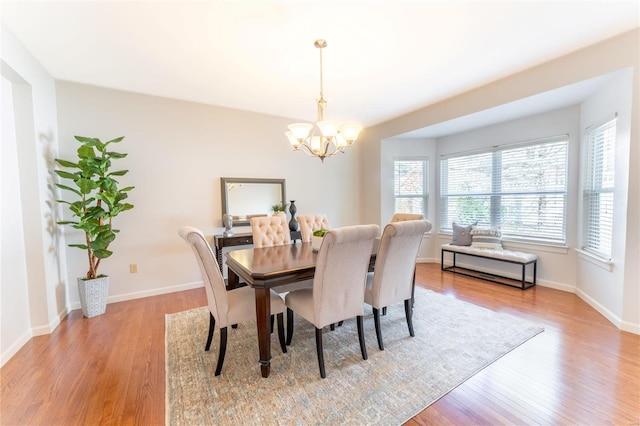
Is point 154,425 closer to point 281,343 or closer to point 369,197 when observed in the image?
point 281,343

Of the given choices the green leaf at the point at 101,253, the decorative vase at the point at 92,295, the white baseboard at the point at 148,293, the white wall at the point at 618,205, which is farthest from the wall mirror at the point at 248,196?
the white wall at the point at 618,205

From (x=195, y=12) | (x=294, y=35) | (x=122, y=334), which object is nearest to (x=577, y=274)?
(x=294, y=35)

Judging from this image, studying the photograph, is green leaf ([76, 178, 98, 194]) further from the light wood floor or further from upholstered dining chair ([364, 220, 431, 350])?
upholstered dining chair ([364, 220, 431, 350])

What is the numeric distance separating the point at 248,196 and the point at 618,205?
4.27 metres

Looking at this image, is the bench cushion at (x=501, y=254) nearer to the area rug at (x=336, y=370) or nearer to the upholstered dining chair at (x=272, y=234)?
the area rug at (x=336, y=370)

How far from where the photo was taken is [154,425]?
1.54 m

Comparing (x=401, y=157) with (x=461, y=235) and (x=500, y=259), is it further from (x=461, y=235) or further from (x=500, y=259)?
(x=500, y=259)

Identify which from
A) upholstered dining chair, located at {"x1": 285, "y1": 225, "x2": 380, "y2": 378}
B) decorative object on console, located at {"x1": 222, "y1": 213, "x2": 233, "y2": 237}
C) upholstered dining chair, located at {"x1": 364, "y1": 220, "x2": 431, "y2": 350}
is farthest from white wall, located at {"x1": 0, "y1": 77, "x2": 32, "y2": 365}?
upholstered dining chair, located at {"x1": 364, "y1": 220, "x2": 431, "y2": 350}

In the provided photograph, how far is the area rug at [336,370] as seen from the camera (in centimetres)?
163

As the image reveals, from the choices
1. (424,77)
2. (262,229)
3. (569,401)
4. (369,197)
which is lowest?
(569,401)

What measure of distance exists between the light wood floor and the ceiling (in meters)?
2.62

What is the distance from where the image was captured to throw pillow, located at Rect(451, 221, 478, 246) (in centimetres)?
449

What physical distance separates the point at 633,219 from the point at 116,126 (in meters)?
5.50

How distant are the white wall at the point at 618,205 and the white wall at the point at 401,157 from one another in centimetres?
233
